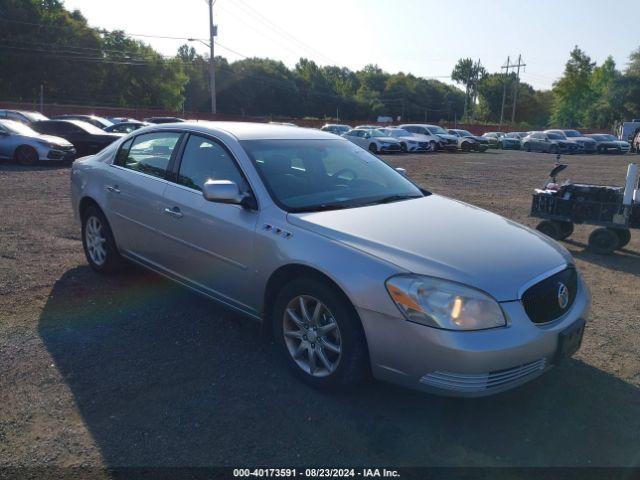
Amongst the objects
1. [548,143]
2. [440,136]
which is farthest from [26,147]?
[548,143]

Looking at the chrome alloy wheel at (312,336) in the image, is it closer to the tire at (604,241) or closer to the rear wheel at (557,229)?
the tire at (604,241)

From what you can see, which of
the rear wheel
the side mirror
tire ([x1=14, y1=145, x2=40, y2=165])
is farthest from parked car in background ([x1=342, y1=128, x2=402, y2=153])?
the side mirror

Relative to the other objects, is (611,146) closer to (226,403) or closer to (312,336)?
(312,336)

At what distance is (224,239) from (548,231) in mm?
5851

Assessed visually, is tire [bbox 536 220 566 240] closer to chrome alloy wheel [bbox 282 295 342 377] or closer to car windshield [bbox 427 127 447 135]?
chrome alloy wheel [bbox 282 295 342 377]

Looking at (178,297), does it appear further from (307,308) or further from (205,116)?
(205,116)

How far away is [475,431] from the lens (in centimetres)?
323

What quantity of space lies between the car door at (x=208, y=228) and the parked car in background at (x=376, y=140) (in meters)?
25.2

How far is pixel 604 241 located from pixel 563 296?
15.8 ft

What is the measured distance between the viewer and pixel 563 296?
345 centimetres

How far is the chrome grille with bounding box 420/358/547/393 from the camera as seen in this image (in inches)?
119

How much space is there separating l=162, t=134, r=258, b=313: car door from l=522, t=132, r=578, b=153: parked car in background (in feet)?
124

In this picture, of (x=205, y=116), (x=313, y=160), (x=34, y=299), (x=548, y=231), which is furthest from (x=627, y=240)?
(x=205, y=116)

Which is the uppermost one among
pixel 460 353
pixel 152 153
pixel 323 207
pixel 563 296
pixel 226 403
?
pixel 152 153
